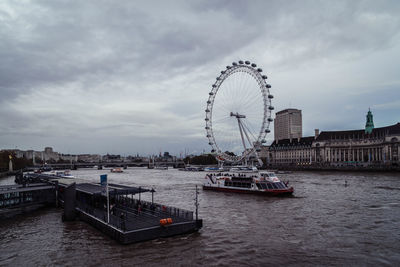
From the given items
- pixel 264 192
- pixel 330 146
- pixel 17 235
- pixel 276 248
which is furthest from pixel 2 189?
pixel 330 146

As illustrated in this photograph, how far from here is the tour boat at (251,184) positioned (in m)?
51.8

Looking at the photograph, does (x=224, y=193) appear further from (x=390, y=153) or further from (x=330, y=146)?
(x=330, y=146)

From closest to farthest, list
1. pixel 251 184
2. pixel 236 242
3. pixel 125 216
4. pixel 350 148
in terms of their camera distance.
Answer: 1. pixel 236 242
2. pixel 125 216
3. pixel 251 184
4. pixel 350 148

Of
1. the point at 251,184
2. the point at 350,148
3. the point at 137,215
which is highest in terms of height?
the point at 350,148

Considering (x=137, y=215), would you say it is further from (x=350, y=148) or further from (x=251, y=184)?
(x=350, y=148)

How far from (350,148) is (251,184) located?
12672 cm

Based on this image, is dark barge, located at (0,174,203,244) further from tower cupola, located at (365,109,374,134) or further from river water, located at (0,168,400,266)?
tower cupola, located at (365,109,374,134)

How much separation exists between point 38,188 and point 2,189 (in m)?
3.74

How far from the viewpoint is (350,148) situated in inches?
6373

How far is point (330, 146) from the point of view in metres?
170

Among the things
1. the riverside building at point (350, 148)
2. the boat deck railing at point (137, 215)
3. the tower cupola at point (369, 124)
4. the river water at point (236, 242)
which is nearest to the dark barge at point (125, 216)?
the boat deck railing at point (137, 215)

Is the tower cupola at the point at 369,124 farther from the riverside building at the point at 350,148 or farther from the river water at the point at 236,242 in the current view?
the river water at the point at 236,242

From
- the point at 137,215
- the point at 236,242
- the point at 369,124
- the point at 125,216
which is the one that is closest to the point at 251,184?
the point at 236,242

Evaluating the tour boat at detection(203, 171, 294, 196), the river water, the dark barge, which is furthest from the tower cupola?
the dark barge
